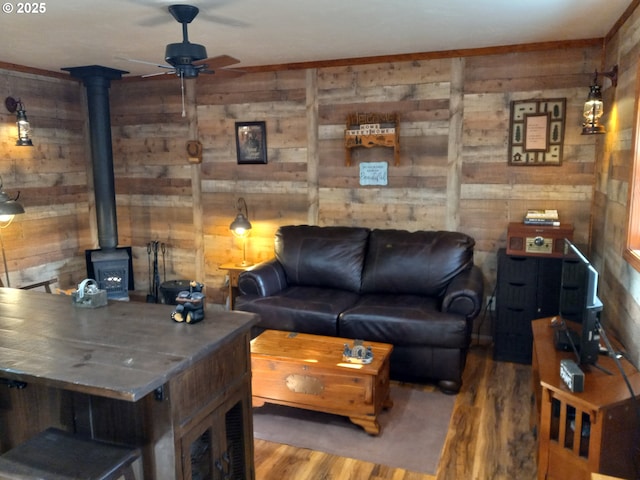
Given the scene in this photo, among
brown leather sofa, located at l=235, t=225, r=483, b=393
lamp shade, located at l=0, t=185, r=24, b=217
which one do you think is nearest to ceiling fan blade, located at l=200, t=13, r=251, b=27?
brown leather sofa, located at l=235, t=225, r=483, b=393

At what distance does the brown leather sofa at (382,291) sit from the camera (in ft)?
11.4

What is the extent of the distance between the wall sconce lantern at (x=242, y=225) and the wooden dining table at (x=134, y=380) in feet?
8.21

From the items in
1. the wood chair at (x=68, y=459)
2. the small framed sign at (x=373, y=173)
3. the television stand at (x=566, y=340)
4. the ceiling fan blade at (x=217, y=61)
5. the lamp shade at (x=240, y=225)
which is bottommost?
the wood chair at (x=68, y=459)

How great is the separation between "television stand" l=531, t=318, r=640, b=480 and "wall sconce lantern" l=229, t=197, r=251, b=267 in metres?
3.03

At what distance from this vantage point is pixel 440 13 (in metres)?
3.15

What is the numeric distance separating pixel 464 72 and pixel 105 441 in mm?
3742

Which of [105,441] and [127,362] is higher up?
[127,362]

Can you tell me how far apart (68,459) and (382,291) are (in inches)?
113

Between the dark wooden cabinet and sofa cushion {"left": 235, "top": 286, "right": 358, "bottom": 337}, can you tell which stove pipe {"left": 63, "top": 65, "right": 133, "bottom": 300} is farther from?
the dark wooden cabinet

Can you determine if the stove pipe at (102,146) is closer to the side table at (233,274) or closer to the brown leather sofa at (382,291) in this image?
the side table at (233,274)

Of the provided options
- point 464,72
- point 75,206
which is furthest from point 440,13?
point 75,206

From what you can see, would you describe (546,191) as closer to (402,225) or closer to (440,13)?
(402,225)

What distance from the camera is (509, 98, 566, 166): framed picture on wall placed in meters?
4.04

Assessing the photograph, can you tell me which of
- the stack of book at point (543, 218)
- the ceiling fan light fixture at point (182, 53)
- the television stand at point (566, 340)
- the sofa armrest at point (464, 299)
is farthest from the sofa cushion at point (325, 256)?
the ceiling fan light fixture at point (182, 53)
